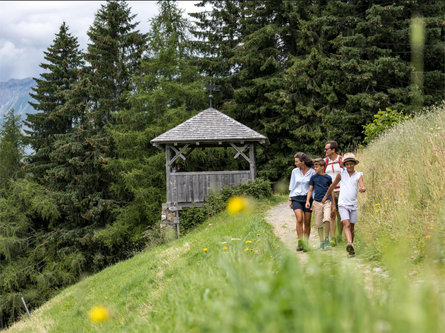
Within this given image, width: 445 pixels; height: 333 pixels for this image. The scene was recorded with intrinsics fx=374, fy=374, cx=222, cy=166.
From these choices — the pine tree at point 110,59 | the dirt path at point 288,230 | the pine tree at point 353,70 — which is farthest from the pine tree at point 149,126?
the dirt path at point 288,230

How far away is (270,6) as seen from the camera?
858 inches

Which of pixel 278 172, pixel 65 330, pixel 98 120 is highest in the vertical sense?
pixel 98 120

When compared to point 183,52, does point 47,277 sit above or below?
below

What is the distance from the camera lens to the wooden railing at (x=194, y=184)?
15.0m

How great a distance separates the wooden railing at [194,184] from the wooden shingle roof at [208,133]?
4.59ft

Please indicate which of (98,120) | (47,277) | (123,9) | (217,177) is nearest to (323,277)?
(217,177)

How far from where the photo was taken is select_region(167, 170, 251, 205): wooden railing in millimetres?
15000

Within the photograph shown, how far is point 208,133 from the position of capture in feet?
48.4

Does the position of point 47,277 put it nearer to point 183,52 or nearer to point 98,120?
point 98,120

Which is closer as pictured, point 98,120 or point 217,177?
point 217,177

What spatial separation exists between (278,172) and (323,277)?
19525 millimetres

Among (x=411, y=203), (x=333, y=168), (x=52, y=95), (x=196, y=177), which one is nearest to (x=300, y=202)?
(x=333, y=168)

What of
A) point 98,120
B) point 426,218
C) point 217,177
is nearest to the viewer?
point 426,218

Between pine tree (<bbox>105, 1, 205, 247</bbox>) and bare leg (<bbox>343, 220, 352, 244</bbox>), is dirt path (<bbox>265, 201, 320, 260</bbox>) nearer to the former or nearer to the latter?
bare leg (<bbox>343, 220, 352, 244</bbox>)
